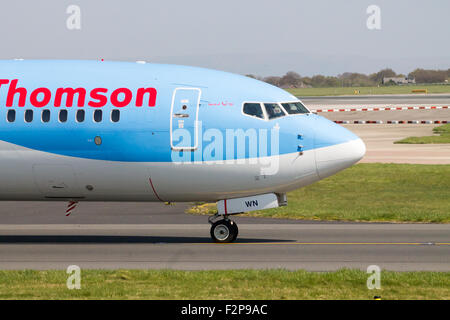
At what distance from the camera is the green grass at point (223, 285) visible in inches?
666

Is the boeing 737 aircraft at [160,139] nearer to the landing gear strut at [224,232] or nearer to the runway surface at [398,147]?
the landing gear strut at [224,232]

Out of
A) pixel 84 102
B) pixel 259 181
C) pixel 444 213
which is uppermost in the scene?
pixel 84 102

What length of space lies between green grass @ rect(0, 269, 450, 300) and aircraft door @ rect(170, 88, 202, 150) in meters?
4.88

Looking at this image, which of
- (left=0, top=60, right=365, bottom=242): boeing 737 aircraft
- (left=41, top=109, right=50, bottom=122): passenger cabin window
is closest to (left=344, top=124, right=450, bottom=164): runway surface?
(left=0, top=60, right=365, bottom=242): boeing 737 aircraft

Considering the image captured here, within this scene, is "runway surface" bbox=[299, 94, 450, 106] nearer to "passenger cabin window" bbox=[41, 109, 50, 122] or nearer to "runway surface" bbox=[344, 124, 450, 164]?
"runway surface" bbox=[344, 124, 450, 164]

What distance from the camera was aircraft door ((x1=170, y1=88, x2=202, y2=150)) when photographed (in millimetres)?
23594

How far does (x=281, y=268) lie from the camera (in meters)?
20.4

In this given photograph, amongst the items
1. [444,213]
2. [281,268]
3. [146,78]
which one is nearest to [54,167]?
[146,78]

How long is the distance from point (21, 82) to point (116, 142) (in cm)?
325

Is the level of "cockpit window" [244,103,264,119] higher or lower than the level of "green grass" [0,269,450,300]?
higher

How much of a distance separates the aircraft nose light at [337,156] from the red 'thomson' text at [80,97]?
4.77 meters
